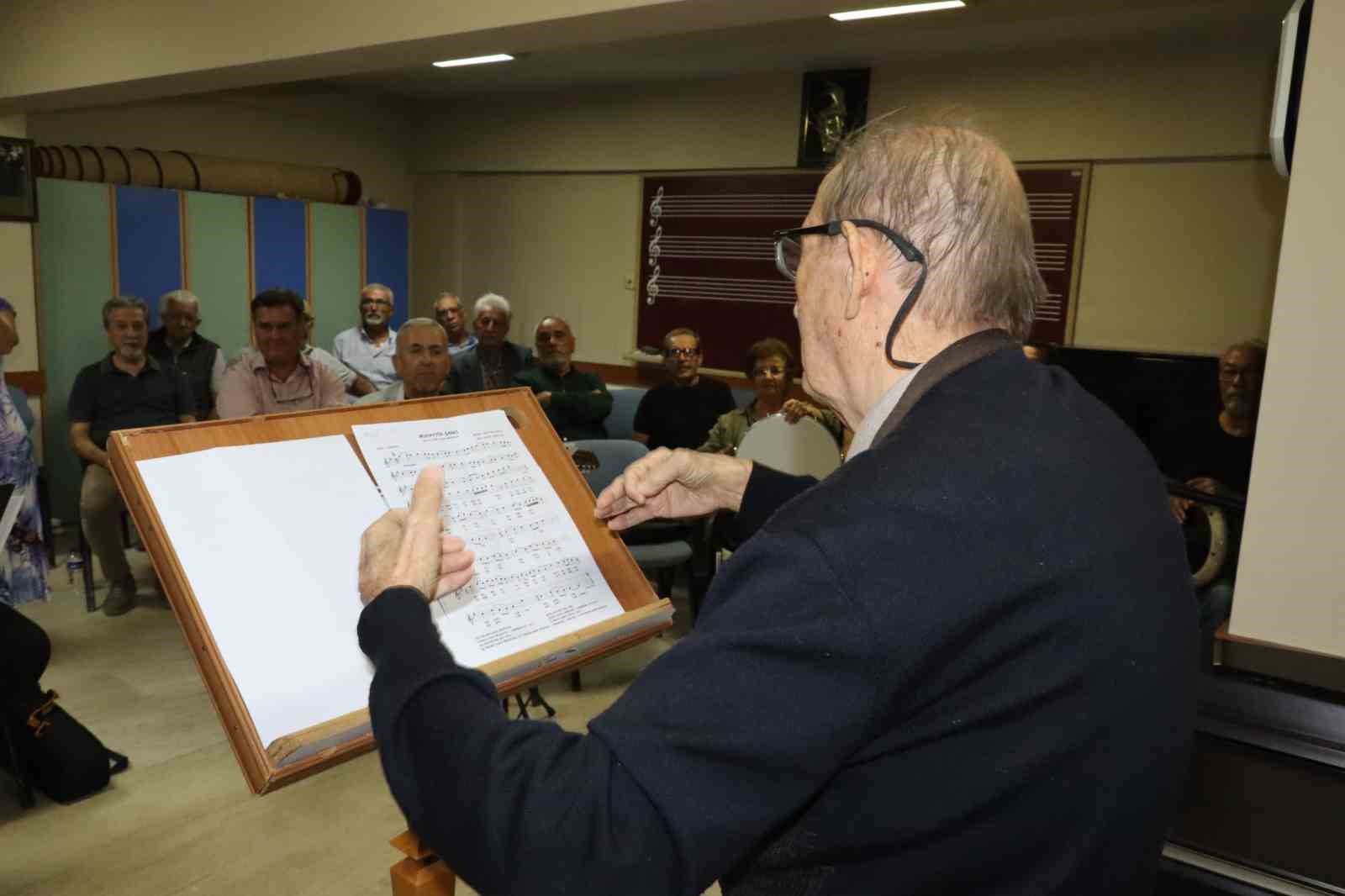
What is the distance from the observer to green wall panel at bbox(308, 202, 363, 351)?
21.0 ft

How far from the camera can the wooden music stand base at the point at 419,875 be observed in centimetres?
139

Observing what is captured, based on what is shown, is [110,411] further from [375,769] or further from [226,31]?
[375,769]

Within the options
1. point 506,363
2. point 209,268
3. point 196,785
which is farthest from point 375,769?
point 209,268

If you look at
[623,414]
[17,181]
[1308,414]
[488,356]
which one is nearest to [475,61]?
[488,356]

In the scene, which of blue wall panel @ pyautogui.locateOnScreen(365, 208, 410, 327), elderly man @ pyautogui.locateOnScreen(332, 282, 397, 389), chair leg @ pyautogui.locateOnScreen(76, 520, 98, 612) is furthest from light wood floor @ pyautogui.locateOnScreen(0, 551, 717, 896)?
blue wall panel @ pyautogui.locateOnScreen(365, 208, 410, 327)

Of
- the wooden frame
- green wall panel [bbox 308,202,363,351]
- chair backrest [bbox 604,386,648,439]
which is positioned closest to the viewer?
the wooden frame

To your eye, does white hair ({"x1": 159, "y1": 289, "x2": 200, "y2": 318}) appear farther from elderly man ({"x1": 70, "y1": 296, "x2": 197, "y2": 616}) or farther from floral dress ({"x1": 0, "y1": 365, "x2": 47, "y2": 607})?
floral dress ({"x1": 0, "y1": 365, "x2": 47, "y2": 607})

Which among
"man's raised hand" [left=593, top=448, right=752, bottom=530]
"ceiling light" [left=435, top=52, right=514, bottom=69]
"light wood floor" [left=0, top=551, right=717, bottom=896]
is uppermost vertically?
"ceiling light" [left=435, top=52, right=514, bottom=69]

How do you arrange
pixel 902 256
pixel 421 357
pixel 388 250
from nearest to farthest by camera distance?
pixel 902 256
pixel 421 357
pixel 388 250

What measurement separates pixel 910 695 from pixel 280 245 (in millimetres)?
6291

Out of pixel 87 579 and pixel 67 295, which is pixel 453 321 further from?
pixel 87 579

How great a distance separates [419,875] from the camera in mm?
1395

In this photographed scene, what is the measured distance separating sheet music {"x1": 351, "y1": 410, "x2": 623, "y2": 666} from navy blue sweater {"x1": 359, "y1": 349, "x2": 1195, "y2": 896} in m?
0.58

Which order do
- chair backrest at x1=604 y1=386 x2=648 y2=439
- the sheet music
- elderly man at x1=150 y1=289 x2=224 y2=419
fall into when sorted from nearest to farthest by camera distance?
the sheet music
elderly man at x1=150 y1=289 x2=224 y2=419
chair backrest at x1=604 y1=386 x2=648 y2=439
